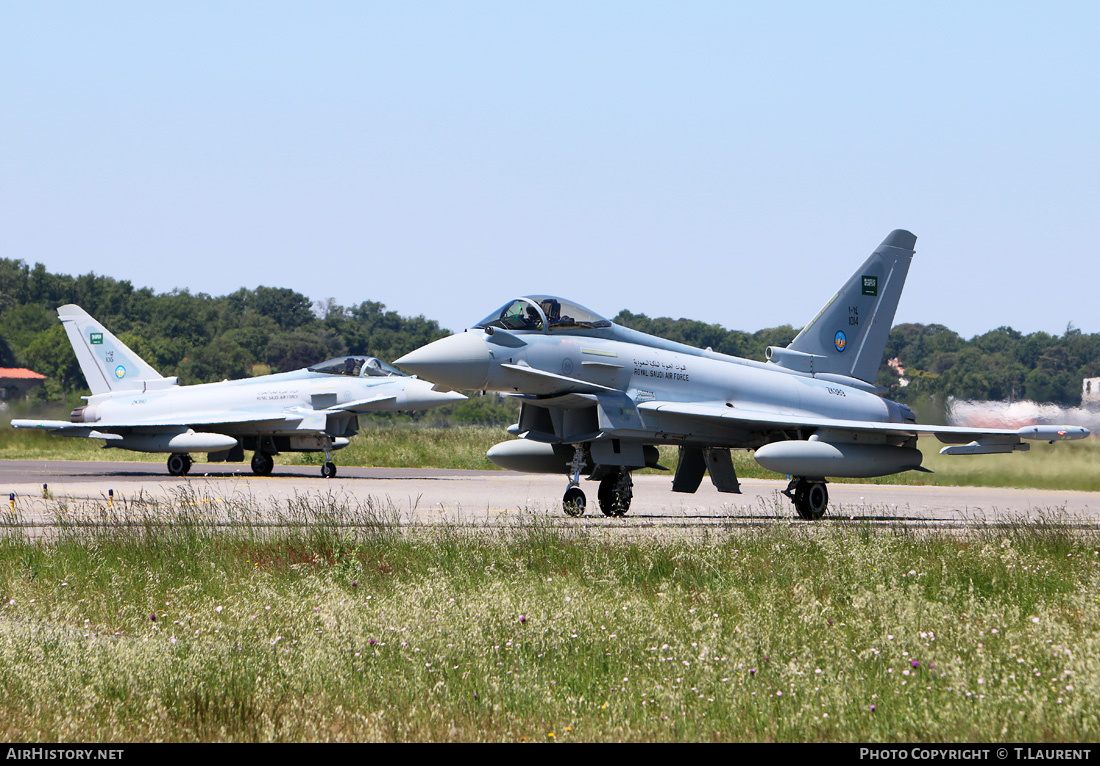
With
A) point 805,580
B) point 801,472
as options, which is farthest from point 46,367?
point 805,580

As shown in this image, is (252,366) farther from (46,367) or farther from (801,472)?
(801,472)

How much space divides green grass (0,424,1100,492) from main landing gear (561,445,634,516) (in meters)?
9.61

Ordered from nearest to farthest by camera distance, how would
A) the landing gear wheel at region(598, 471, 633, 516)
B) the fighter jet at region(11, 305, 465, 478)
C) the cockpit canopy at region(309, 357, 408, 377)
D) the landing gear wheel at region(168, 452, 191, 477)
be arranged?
1. the landing gear wheel at region(598, 471, 633, 516)
2. the fighter jet at region(11, 305, 465, 478)
3. the landing gear wheel at region(168, 452, 191, 477)
4. the cockpit canopy at region(309, 357, 408, 377)

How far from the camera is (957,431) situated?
14.8 metres

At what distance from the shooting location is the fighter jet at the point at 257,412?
25859 mm

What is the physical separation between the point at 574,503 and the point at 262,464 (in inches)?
585

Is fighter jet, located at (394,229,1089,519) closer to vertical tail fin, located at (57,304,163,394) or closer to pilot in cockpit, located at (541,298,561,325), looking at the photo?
pilot in cockpit, located at (541,298,561,325)

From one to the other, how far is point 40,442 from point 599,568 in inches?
1408

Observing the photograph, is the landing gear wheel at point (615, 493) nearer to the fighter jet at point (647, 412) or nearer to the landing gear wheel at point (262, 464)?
the fighter jet at point (647, 412)

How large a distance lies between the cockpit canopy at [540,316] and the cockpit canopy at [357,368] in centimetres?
1235

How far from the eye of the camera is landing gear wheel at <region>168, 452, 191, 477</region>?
1049 inches

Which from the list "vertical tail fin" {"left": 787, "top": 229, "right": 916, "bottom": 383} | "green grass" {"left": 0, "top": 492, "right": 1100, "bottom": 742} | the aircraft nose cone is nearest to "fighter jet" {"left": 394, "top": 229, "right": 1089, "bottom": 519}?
the aircraft nose cone

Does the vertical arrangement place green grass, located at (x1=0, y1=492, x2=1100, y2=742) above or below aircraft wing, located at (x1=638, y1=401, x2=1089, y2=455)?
below

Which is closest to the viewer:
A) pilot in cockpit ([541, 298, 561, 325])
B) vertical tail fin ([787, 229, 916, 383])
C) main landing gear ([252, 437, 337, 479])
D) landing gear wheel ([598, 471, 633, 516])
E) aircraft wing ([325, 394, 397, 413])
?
pilot in cockpit ([541, 298, 561, 325])
